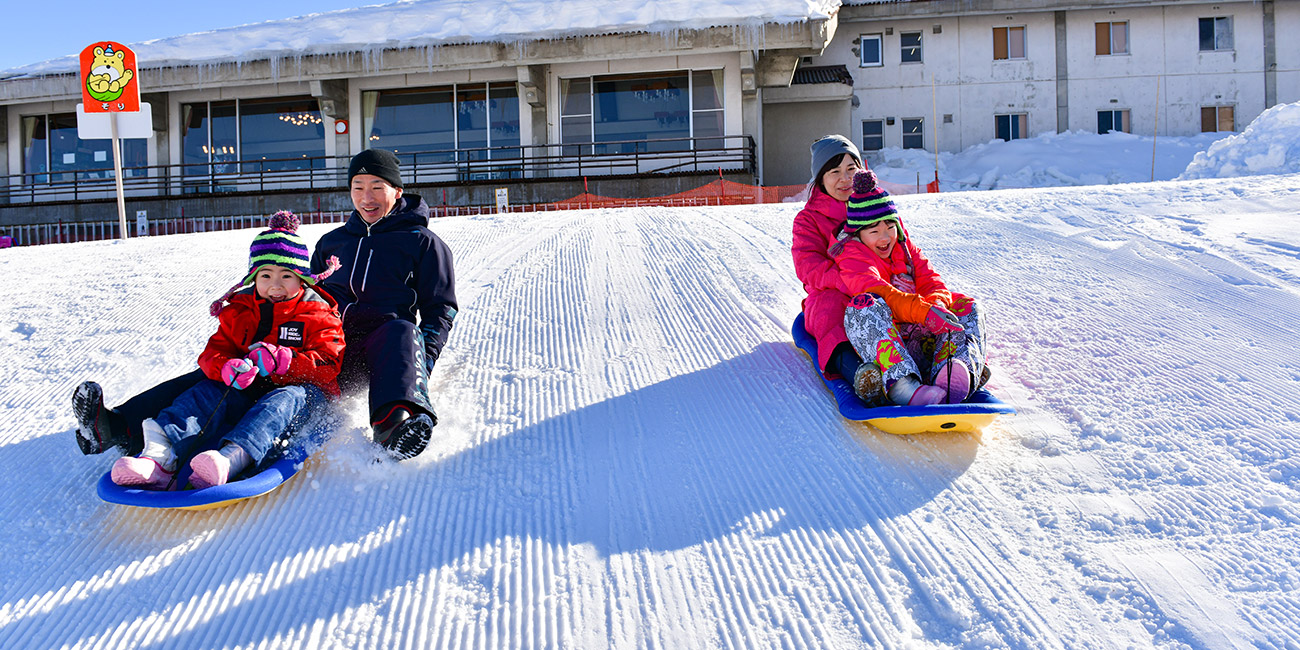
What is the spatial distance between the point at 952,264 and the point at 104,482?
192 inches

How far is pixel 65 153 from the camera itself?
1948cm

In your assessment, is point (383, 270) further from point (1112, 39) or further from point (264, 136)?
point (1112, 39)

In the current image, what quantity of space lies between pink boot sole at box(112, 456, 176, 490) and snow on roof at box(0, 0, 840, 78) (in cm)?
1518

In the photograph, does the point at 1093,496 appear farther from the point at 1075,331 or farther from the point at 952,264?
the point at 952,264

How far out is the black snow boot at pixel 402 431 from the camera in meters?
2.73

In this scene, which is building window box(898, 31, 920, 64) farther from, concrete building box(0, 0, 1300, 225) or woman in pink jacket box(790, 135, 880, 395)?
woman in pink jacket box(790, 135, 880, 395)

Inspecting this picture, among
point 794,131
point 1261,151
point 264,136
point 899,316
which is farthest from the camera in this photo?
point 794,131

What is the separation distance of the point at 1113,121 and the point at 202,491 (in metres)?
25.8

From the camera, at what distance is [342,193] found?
663 inches

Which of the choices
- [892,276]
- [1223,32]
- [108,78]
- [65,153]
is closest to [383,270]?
[892,276]

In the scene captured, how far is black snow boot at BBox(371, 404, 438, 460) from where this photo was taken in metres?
2.73

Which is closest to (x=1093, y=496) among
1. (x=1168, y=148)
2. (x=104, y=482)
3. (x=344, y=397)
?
(x=344, y=397)

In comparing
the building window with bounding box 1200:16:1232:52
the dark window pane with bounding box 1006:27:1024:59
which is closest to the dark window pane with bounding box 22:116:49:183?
the dark window pane with bounding box 1006:27:1024:59

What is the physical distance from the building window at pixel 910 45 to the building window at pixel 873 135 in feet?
6.43
